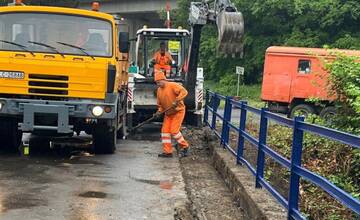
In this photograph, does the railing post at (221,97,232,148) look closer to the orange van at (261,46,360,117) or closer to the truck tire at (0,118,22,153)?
the truck tire at (0,118,22,153)

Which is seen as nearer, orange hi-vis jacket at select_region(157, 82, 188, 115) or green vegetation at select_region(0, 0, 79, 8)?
orange hi-vis jacket at select_region(157, 82, 188, 115)

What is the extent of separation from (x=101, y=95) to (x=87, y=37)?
1081mm

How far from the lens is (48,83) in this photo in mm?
9453

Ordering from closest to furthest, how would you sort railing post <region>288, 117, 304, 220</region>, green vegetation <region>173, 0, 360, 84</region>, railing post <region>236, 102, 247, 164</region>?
railing post <region>288, 117, 304, 220</region>, railing post <region>236, 102, 247, 164</region>, green vegetation <region>173, 0, 360, 84</region>

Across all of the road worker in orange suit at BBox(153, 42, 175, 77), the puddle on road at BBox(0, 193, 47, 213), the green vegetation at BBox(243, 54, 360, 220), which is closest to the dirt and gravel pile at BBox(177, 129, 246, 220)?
the green vegetation at BBox(243, 54, 360, 220)

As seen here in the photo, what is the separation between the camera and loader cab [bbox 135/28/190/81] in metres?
15.6

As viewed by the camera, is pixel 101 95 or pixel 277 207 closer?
pixel 277 207

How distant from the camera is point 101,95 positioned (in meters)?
9.56

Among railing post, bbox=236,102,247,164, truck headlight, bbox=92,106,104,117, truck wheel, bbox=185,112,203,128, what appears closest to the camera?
railing post, bbox=236,102,247,164

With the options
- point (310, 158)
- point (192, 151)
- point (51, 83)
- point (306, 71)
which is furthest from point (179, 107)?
point (306, 71)

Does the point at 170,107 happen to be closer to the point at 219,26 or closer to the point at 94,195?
the point at 219,26

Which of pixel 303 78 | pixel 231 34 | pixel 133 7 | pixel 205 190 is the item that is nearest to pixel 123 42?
pixel 231 34

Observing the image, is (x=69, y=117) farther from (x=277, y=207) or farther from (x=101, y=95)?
(x=277, y=207)

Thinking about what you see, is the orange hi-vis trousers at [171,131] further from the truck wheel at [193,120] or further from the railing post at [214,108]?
the truck wheel at [193,120]
